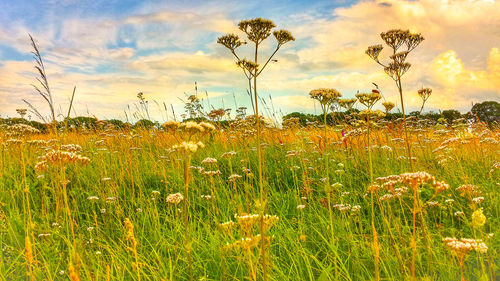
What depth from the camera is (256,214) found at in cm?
329

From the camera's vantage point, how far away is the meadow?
2820 millimetres

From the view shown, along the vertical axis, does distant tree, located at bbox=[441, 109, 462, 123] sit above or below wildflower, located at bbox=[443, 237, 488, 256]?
above

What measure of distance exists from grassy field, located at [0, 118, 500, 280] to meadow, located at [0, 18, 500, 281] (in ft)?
0.09

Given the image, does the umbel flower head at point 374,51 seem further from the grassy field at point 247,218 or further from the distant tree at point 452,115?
the distant tree at point 452,115

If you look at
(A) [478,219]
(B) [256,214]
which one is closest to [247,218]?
(B) [256,214]

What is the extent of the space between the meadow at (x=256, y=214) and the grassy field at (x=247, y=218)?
3cm

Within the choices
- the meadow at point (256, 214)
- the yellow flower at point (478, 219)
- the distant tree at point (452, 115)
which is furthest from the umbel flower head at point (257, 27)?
the distant tree at point (452, 115)

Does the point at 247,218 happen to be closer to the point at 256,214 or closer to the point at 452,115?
the point at 256,214

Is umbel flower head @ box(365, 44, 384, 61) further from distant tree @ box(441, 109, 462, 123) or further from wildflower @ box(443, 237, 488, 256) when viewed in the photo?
distant tree @ box(441, 109, 462, 123)

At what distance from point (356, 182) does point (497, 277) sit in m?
3.03

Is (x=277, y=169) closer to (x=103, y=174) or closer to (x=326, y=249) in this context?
(x=326, y=249)

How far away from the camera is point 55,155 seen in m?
3.11

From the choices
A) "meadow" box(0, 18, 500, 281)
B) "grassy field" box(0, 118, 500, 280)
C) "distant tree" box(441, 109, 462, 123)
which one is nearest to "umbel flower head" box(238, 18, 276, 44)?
"meadow" box(0, 18, 500, 281)

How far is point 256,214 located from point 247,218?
2.76ft
